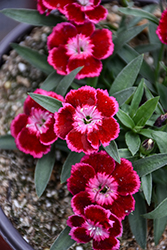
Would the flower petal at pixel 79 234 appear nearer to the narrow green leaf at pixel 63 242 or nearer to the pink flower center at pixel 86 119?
the narrow green leaf at pixel 63 242

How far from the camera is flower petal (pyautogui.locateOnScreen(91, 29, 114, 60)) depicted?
116 cm

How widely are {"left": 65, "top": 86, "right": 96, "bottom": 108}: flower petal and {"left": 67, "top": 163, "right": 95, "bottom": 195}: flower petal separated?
0.63 feet

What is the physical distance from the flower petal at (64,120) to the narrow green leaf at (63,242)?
334 mm

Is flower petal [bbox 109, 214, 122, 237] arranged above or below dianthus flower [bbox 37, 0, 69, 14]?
below

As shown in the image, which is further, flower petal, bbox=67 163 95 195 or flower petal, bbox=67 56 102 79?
flower petal, bbox=67 56 102 79

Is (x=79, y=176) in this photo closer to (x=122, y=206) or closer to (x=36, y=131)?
(x=122, y=206)

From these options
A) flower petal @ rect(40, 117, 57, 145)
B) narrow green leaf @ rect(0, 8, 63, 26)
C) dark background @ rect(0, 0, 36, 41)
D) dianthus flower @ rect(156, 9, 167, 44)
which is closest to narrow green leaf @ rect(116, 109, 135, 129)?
flower petal @ rect(40, 117, 57, 145)

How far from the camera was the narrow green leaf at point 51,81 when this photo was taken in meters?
1.25

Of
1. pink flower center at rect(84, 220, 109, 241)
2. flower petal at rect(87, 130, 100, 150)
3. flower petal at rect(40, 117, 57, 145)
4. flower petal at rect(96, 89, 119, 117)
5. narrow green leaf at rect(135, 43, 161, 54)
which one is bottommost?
pink flower center at rect(84, 220, 109, 241)

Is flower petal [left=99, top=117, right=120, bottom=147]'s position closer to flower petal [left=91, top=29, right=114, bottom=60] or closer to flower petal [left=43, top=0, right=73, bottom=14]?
flower petal [left=91, top=29, right=114, bottom=60]

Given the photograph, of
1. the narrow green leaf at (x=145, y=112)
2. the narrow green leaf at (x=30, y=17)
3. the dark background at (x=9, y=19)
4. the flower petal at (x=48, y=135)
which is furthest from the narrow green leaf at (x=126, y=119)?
the dark background at (x=9, y=19)

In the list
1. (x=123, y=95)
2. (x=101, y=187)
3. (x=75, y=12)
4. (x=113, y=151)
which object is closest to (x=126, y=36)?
(x=75, y=12)

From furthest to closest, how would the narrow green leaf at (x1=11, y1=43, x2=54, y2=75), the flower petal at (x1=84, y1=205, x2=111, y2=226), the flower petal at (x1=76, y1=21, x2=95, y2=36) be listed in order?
the narrow green leaf at (x1=11, y1=43, x2=54, y2=75) → the flower petal at (x1=76, y1=21, x2=95, y2=36) → the flower petal at (x1=84, y1=205, x2=111, y2=226)

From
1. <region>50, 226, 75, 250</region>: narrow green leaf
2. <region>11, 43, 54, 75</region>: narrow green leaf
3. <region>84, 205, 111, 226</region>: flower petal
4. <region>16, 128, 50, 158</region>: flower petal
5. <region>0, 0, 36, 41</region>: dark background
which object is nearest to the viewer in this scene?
<region>84, 205, 111, 226</region>: flower petal
